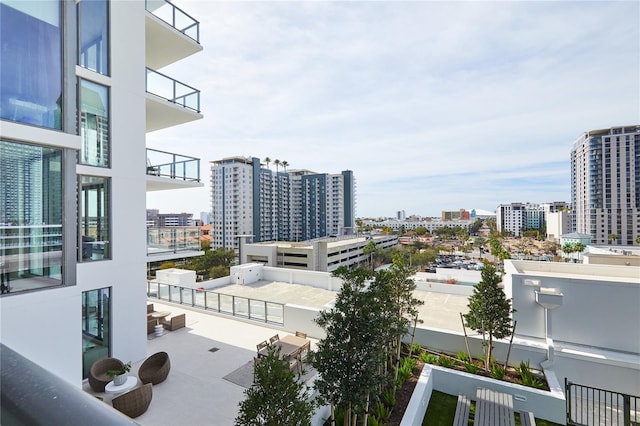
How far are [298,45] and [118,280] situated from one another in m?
7.76

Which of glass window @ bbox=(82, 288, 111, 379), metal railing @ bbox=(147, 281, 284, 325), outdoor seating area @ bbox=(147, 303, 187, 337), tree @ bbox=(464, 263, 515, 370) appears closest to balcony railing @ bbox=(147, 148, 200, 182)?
glass window @ bbox=(82, 288, 111, 379)

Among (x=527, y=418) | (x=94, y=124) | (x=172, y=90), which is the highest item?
(x=172, y=90)

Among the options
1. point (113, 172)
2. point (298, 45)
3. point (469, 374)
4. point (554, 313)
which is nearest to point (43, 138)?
point (113, 172)

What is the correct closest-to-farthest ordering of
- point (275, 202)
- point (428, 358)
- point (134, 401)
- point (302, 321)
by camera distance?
point (134, 401)
point (428, 358)
point (302, 321)
point (275, 202)

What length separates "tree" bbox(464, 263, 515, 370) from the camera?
8.81m

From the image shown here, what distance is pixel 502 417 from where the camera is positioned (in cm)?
659

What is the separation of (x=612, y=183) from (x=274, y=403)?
287ft

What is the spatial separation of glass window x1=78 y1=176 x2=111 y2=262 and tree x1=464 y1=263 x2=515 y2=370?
10330 millimetres

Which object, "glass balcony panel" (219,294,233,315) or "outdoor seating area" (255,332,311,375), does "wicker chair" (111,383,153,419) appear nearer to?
"outdoor seating area" (255,332,311,375)

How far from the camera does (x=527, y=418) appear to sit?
6.97 meters

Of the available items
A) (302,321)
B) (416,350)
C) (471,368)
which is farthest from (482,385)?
(302,321)

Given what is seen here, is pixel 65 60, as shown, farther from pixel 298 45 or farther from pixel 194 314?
pixel 194 314

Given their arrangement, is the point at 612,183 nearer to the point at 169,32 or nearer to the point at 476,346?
the point at 476,346

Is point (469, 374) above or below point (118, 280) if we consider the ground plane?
below
